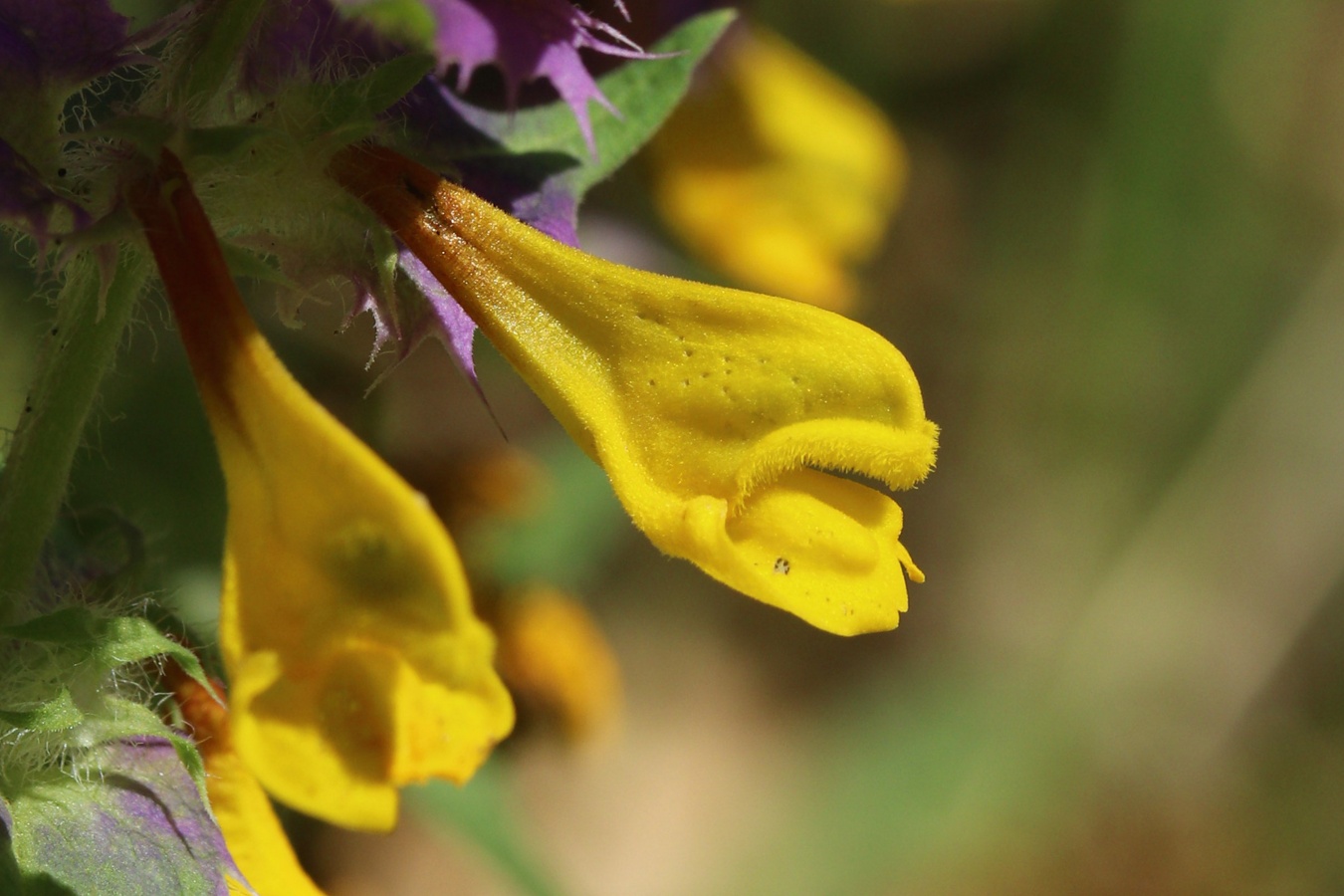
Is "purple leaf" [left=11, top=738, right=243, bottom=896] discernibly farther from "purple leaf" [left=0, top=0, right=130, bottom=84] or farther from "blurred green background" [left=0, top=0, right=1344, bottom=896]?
"blurred green background" [left=0, top=0, right=1344, bottom=896]

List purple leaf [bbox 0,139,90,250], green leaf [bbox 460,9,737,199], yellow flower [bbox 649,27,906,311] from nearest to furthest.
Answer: purple leaf [bbox 0,139,90,250] < green leaf [bbox 460,9,737,199] < yellow flower [bbox 649,27,906,311]

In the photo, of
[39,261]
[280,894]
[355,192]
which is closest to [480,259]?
[355,192]

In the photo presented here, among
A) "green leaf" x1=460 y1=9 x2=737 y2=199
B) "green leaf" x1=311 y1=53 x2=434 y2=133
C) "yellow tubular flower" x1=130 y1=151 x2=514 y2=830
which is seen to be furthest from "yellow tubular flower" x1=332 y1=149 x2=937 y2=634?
"green leaf" x1=460 y1=9 x2=737 y2=199

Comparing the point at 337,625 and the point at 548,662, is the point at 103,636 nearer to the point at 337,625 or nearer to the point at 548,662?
the point at 337,625

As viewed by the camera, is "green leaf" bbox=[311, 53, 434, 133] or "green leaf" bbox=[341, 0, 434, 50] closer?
"green leaf" bbox=[341, 0, 434, 50]

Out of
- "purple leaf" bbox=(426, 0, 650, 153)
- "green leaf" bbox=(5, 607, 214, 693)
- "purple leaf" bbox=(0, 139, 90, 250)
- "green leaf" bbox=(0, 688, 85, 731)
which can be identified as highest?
"purple leaf" bbox=(426, 0, 650, 153)

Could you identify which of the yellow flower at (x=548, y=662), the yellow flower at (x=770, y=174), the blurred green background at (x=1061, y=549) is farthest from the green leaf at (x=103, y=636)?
the blurred green background at (x=1061, y=549)

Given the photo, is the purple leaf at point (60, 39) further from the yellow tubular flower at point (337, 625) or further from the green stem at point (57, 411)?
the yellow tubular flower at point (337, 625)
